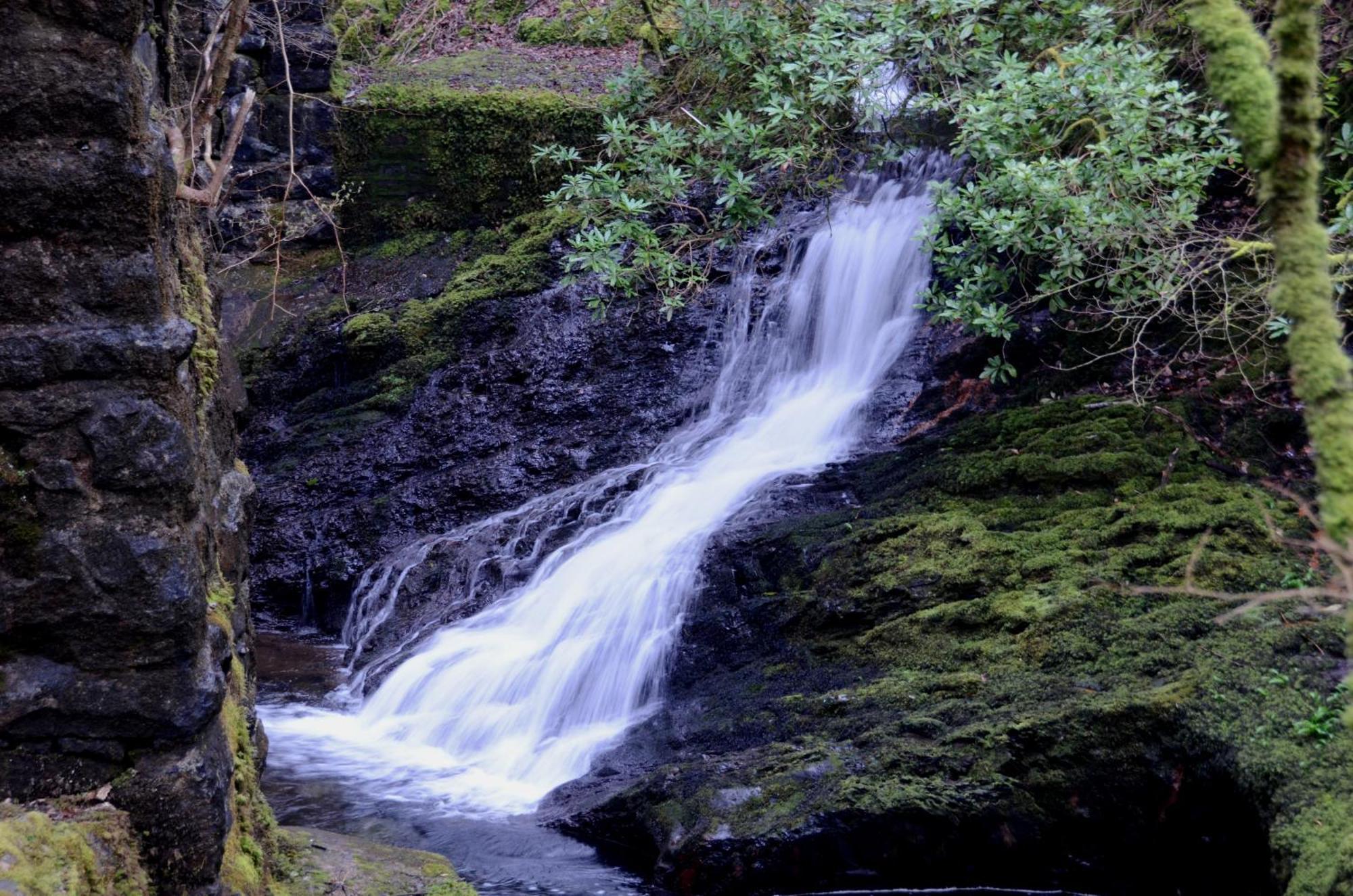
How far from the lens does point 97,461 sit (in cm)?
276

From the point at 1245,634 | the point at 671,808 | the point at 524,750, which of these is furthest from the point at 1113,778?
the point at 524,750

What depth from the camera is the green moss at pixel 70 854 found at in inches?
94.3

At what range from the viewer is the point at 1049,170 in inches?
266

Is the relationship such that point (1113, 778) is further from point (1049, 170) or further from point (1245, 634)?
point (1049, 170)

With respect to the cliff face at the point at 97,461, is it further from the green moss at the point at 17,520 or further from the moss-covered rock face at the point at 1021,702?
the moss-covered rock face at the point at 1021,702

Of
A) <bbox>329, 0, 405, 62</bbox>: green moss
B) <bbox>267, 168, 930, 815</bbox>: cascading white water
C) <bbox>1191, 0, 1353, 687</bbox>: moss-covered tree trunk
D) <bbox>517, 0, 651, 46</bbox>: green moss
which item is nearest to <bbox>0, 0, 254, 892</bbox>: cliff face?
<bbox>1191, 0, 1353, 687</bbox>: moss-covered tree trunk

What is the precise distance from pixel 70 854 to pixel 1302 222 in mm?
2819

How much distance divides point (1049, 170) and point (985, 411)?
89.8 inches

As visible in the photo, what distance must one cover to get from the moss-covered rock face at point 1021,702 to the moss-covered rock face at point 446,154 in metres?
7.82

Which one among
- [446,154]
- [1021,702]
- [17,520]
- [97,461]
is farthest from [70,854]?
[446,154]

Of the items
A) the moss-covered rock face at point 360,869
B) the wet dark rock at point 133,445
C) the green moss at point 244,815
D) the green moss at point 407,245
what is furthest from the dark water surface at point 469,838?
the green moss at point 407,245

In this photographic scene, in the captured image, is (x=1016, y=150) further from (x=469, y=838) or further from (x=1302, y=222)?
(x=1302, y=222)

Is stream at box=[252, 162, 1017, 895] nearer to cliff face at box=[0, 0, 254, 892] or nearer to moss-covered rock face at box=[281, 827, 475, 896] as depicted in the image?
moss-covered rock face at box=[281, 827, 475, 896]

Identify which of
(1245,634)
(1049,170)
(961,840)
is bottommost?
(961,840)
